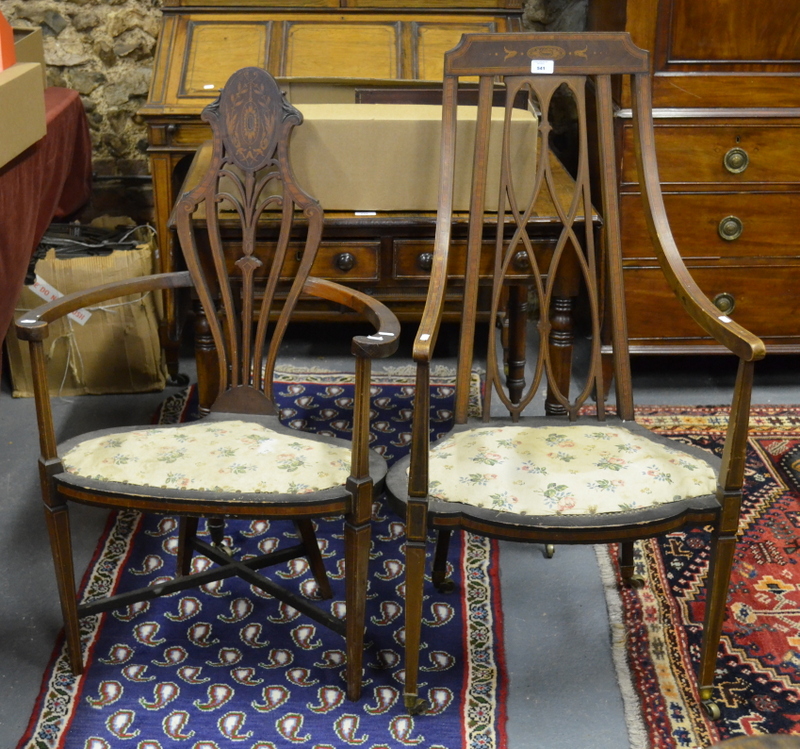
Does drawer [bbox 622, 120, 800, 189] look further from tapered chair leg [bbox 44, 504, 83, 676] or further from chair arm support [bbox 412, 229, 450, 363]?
tapered chair leg [bbox 44, 504, 83, 676]

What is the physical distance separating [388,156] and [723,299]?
1.43 m

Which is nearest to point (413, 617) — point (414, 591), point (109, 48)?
point (414, 591)

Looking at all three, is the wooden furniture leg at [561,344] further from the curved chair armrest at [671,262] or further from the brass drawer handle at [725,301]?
the brass drawer handle at [725,301]

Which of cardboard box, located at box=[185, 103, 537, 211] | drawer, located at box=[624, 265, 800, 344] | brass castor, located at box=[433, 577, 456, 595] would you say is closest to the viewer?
cardboard box, located at box=[185, 103, 537, 211]

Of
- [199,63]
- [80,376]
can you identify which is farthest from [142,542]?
[199,63]

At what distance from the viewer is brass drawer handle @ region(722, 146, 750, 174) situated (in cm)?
287

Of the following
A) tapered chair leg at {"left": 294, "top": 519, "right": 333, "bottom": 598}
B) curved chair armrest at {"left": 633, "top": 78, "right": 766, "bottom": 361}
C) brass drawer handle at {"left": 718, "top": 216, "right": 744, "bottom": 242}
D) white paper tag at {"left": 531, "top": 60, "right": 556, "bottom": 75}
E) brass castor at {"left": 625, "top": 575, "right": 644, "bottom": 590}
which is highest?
white paper tag at {"left": 531, "top": 60, "right": 556, "bottom": 75}

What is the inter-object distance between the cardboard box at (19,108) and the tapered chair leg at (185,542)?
3.15 feet

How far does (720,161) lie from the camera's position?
288 cm

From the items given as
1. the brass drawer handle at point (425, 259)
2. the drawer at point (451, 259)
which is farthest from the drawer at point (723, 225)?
the brass drawer handle at point (425, 259)

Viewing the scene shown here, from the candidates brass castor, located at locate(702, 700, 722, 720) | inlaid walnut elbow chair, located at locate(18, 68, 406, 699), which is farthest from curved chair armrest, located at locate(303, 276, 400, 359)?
brass castor, located at locate(702, 700, 722, 720)

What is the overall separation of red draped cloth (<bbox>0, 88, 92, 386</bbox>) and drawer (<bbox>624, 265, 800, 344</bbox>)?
176 cm

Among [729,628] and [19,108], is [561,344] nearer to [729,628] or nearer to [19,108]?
[729,628]

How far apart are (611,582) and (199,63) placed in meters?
2.04
